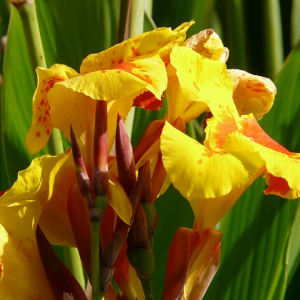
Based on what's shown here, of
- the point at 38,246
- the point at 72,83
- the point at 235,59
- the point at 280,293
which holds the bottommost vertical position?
the point at 280,293

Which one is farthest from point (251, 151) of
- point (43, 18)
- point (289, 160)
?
point (43, 18)

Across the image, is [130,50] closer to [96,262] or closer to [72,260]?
[96,262]

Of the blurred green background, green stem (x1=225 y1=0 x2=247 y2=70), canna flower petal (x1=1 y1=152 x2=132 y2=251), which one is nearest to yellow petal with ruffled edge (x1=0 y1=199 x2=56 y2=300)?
canna flower petal (x1=1 y1=152 x2=132 y2=251)

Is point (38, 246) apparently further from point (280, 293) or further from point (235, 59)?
point (235, 59)

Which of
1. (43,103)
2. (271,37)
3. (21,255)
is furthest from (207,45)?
(271,37)

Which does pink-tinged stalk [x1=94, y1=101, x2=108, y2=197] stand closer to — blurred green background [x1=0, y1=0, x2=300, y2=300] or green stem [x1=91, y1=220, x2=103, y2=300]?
green stem [x1=91, y1=220, x2=103, y2=300]

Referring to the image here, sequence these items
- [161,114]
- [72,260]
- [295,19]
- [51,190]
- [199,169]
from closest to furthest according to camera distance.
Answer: [199,169] → [51,190] → [72,260] → [161,114] → [295,19]
